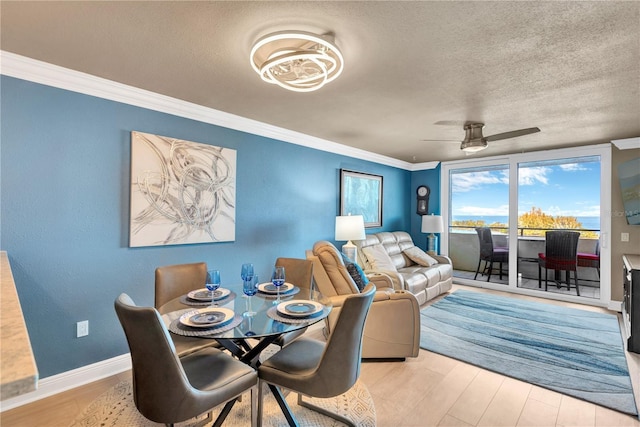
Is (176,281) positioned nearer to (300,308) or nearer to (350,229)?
(300,308)

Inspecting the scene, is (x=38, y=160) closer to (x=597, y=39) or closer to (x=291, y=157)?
(x=291, y=157)

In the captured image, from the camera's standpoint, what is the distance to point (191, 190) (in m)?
2.95

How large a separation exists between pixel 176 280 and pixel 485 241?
Result: 5309 mm

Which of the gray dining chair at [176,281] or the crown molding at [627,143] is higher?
the crown molding at [627,143]

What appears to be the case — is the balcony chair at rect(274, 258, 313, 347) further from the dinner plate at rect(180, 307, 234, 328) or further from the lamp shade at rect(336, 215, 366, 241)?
the lamp shade at rect(336, 215, 366, 241)

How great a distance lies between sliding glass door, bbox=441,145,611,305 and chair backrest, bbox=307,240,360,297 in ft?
12.7

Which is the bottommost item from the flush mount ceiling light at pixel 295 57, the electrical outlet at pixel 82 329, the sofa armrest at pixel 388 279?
the electrical outlet at pixel 82 329

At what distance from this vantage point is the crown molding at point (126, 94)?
6.88 feet

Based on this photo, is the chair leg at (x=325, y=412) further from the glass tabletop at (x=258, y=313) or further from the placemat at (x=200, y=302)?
the placemat at (x=200, y=302)

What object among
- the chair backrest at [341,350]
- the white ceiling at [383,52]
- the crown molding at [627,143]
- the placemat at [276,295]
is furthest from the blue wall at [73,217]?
the crown molding at [627,143]

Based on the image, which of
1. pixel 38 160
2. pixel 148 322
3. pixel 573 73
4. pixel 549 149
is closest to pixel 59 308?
pixel 38 160

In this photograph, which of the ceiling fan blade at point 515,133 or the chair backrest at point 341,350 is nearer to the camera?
the chair backrest at point 341,350

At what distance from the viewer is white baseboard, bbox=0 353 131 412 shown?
2.14m

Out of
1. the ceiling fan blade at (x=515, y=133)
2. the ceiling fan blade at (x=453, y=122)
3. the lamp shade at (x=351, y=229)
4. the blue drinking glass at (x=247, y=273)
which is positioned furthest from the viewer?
the lamp shade at (x=351, y=229)
